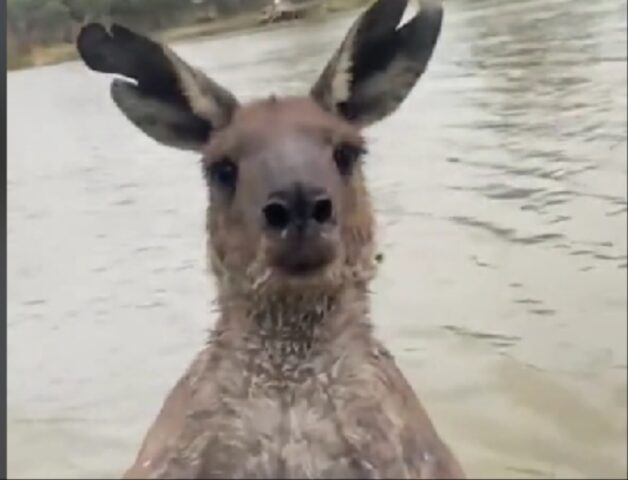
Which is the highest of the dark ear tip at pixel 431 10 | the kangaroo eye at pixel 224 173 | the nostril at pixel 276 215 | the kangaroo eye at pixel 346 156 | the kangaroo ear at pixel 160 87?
the dark ear tip at pixel 431 10

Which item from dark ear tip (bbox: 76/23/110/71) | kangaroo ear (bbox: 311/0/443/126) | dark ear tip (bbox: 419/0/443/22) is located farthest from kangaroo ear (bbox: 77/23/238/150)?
dark ear tip (bbox: 419/0/443/22)

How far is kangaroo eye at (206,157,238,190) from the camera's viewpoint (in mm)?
1194

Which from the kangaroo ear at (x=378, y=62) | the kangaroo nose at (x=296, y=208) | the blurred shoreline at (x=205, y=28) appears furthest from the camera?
the blurred shoreline at (x=205, y=28)

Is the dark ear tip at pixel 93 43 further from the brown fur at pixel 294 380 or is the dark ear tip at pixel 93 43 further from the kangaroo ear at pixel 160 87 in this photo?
the brown fur at pixel 294 380

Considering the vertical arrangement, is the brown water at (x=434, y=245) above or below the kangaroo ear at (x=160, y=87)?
below

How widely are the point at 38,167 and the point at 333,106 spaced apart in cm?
37

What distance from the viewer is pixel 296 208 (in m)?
1.10

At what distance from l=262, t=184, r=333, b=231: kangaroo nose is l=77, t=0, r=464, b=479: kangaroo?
0.08 ft

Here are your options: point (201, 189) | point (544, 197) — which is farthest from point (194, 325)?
point (544, 197)

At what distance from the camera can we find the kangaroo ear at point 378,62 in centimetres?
121

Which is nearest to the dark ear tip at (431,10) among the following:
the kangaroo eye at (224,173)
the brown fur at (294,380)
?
the brown fur at (294,380)

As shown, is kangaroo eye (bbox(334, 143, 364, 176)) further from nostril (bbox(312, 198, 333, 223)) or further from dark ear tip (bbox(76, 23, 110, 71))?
dark ear tip (bbox(76, 23, 110, 71))

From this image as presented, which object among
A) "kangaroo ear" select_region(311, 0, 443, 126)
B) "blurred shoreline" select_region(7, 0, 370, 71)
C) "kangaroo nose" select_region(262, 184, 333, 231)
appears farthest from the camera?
"blurred shoreline" select_region(7, 0, 370, 71)

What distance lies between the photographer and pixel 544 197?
1196 millimetres
